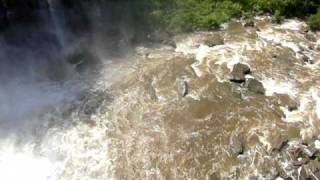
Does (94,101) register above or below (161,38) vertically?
below

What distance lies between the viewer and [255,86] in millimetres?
15250

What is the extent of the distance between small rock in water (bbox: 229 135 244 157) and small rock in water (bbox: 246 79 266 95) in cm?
218

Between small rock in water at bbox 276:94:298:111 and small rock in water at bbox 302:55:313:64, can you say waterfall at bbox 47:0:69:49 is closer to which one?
small rock in water at bbox 276:94:298:111

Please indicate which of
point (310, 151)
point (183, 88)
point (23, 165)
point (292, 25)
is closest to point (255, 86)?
point (183, 88)

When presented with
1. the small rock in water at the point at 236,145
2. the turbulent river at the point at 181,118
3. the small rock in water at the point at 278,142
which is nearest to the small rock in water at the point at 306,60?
the turbulent river at the point at 181,118

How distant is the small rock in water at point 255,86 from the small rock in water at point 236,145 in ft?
7.15

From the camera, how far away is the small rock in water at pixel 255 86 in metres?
15.1

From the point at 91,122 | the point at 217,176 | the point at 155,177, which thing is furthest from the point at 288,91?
the point at 91,122

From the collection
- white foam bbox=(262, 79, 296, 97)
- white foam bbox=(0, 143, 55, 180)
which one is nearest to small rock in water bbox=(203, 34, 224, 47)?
white foam bbox=(262, 79, 296, 97)

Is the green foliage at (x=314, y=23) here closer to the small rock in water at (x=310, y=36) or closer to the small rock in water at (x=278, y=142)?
the small rock in water at (x=310, y=36)

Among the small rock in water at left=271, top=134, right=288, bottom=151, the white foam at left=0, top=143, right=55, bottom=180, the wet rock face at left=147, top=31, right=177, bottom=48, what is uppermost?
the wet rock face at left=147, top=31, right=177, bottom=48

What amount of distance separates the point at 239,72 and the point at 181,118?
2.75m

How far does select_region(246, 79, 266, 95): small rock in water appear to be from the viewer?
15.1m

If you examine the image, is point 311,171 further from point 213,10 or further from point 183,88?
point 213,10
